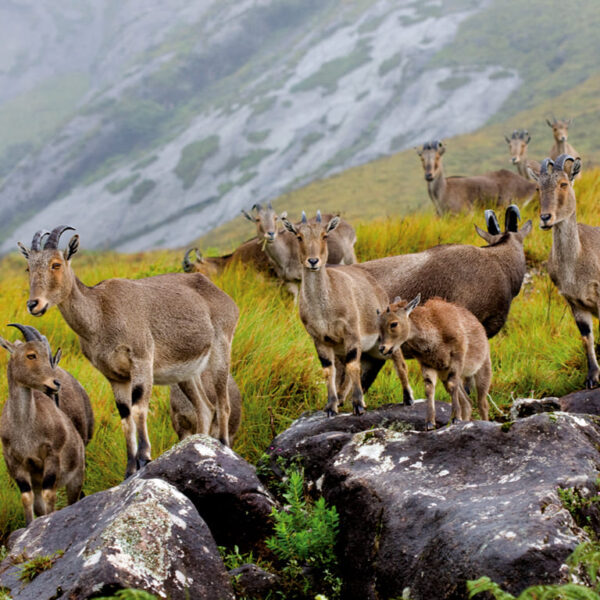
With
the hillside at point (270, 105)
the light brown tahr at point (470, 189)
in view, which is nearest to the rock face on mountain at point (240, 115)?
the hillside at point (270, 105)

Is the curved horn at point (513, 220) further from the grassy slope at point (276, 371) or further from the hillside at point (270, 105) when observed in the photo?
the hillside at point (270, 105)

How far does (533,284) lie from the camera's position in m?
13.1

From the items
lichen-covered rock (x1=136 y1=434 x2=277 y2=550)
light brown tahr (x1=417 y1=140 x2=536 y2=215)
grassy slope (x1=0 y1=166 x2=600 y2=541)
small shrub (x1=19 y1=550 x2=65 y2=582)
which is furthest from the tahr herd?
light brown tahr (x1=417 y1=140 x2=536 y2=215)

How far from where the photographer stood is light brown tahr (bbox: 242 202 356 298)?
1422 cm

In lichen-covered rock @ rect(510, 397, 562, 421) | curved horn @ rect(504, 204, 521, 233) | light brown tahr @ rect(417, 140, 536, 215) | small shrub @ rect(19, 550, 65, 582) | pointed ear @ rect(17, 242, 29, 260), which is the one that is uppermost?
pointed ear @ rect(17, 242, 29, 260)

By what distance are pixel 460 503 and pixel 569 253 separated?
15.0 ft

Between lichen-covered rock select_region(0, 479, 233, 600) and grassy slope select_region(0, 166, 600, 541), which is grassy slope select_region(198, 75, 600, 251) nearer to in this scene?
grassy slope select_region(0, 166, 600, 541)

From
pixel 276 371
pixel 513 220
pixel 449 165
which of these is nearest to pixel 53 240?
pixel 276 371

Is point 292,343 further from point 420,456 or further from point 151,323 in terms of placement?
point 420,456

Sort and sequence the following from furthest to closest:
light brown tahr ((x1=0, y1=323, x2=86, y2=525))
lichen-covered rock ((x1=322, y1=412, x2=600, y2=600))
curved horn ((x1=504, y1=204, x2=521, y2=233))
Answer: curved horn ((x1=504, y1=204, x2=521, y2=233)), light brown tahr ((x1=0, y1=323, x2=86, y2=525)), lichen-covered rock ((x1=322, y1=412, x2=600, y2=600))

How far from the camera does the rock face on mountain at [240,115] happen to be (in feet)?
260

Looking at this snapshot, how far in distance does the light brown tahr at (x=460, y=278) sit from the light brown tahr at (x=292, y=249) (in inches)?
198

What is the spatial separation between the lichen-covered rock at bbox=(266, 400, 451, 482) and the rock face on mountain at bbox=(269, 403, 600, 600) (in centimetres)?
75

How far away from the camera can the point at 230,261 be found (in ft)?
49.3
